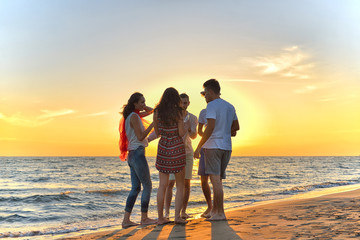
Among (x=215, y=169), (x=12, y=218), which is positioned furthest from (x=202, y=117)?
(x=12, y=218)

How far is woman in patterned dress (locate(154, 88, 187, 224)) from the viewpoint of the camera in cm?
488

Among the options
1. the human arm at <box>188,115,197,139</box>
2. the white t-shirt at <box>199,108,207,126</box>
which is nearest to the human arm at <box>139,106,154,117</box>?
the human arm at <box>188,115,197,139</box>

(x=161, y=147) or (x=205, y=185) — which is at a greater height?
(x=161, y=147)

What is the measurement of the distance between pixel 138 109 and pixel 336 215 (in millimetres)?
3515

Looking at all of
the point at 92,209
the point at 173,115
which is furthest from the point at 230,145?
the point at 92,209

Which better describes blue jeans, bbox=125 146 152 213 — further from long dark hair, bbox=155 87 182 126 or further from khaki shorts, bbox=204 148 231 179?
khaki shorts, bbox=204 148 231 179

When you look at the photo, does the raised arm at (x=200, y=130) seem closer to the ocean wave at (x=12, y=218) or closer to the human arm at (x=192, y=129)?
the human arm at (x=192, y=129)

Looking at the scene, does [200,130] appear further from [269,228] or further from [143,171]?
[269,228]

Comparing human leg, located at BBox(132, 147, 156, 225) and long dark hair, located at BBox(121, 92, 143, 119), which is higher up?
long dark hair, located at BBox(121, 92, 143, 119)

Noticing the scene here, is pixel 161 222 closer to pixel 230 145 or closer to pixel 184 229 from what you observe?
pixel 184 229

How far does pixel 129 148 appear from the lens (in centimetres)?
541

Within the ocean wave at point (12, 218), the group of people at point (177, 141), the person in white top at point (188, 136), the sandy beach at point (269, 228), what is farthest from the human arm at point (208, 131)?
the ocean wave at point (12, 218)

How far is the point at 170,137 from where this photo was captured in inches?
195

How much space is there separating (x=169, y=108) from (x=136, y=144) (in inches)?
36.4
